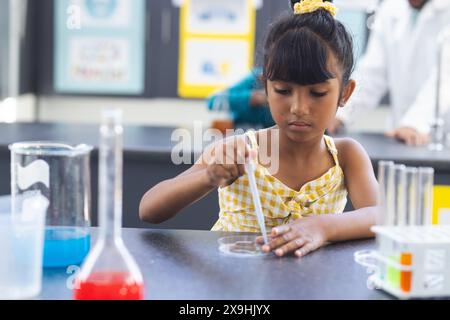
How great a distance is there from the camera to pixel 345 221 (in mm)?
1404

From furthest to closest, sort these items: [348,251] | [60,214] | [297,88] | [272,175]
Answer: [272,175]
[297,88]
[348,251]
[60,214]

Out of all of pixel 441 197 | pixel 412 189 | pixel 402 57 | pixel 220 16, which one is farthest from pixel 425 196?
pixel 220 16

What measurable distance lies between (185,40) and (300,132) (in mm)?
3928

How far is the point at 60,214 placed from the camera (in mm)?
1214

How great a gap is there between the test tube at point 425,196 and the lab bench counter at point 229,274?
114mm

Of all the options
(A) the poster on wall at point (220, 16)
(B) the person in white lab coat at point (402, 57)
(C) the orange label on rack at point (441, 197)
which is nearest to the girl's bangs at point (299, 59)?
(C) the orange label on rack at point (441, 197)

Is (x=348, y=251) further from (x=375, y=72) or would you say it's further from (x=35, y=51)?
(x=35, y=51)

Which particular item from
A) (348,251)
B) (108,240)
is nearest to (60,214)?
(108,240)

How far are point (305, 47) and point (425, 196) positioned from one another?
0.50 meters

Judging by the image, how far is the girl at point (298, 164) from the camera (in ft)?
4.42

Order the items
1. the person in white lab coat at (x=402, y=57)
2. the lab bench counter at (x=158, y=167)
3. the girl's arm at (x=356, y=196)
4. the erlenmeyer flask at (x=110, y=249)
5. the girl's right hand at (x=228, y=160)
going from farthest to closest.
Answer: the person in white lab coat at (x=402, y=57) < the lab bench counter at (x=158, y=167) < the girl's arm at (x=356, y=196) < the girl's right hand at (x=228, y=160) < the erlenmeyer flask at (x=110, y=249)

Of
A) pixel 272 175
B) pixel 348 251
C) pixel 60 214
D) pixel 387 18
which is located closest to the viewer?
pixel 60 214

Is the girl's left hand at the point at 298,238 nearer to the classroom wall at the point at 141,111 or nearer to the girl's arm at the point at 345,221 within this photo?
the girl's arm at the point at 345,221

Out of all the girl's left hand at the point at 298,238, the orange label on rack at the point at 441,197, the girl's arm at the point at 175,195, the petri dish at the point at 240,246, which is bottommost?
the orange label on rack at the point at 441,197
